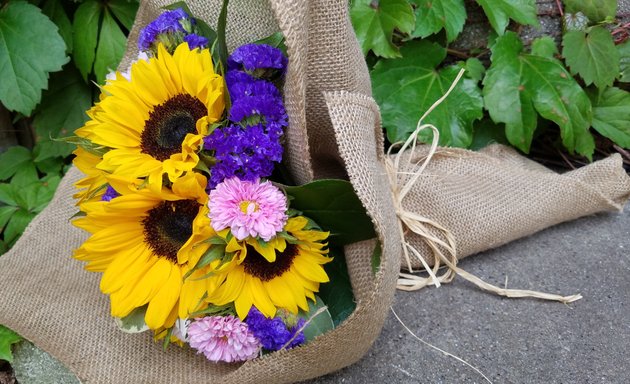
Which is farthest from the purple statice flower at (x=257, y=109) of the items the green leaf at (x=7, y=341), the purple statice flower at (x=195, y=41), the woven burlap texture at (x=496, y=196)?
the green leaf at (x=7, y=341)

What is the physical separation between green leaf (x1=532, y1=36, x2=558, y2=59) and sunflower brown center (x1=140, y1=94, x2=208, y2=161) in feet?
2.72

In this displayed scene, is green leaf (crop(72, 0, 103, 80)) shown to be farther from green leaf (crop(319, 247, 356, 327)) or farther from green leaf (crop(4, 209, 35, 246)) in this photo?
green leaf (crop(319, 247, 356, 327))

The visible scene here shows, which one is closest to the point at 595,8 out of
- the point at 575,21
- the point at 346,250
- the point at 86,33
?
the point at 575,21

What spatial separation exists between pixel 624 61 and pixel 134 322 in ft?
3.73

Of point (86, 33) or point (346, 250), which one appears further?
point (86, 33)

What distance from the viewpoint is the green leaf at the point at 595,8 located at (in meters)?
1.13

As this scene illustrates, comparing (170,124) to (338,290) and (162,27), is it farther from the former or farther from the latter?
(338,290)

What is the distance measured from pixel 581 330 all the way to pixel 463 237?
0.71 ft

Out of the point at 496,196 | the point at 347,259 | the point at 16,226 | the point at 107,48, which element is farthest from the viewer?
the point at 107,48

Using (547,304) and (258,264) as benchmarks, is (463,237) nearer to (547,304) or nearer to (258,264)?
(547,304)

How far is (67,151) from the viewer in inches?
49.3

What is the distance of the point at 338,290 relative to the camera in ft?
2.32

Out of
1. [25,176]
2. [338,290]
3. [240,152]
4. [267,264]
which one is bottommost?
[25,176]

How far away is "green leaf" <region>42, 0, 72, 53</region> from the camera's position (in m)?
1.17
